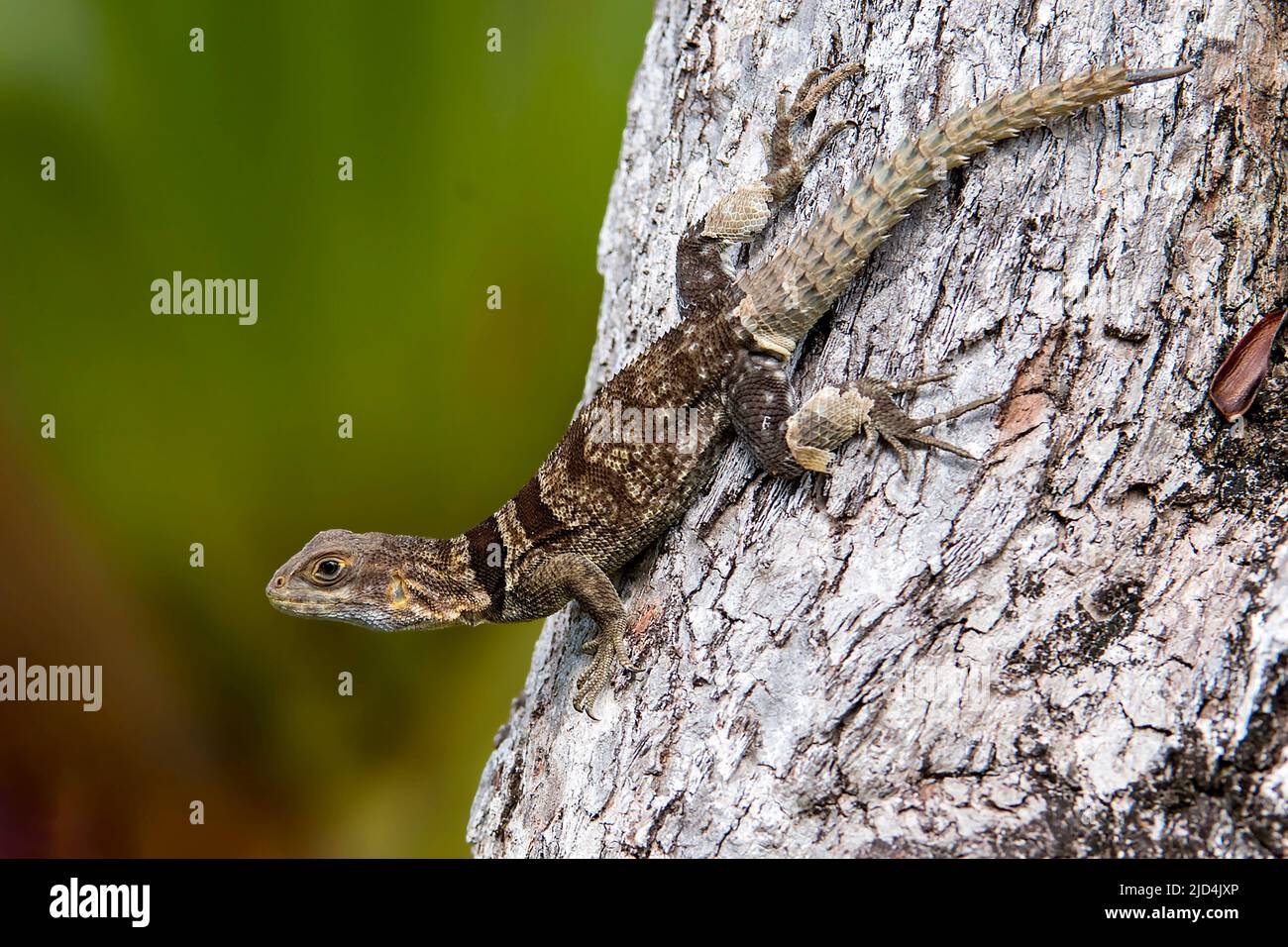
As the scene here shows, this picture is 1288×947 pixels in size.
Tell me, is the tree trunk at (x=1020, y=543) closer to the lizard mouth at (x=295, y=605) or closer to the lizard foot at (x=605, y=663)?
the lizard foot at (x=605, y=663)

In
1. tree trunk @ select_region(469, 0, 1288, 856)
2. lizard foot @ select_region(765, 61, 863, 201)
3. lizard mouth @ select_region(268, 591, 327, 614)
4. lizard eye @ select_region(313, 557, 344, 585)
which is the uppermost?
lizard foot @ select_region(765, 61, 863, 201)

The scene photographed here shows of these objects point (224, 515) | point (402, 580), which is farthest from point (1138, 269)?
point (224, 515)

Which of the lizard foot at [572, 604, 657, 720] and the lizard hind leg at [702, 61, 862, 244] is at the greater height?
the lizard hind leg at [702, 61, 862, 244]

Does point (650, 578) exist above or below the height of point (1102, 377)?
below

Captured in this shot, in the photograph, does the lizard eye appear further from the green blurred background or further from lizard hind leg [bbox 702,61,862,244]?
lizard hind leg [bbox 702,61,862,244]

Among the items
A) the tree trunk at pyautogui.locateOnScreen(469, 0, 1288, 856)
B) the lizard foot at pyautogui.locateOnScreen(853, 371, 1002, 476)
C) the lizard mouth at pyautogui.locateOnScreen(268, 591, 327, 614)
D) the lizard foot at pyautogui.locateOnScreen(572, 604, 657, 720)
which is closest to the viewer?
the tree trunk at pyautogui.locateOnScreen(469, 0, 1288, 856)

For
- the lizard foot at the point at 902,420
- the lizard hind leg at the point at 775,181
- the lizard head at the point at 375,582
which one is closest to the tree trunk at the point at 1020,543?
the lizard foot at the point at 902,420

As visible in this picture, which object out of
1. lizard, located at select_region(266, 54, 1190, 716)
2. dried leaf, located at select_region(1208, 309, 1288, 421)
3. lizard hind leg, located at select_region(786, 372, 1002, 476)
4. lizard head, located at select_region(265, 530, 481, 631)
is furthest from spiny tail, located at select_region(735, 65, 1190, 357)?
lizard head, located at select_region(265, 530, 481, 631)

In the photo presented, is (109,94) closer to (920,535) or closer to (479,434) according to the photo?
(479,434)
